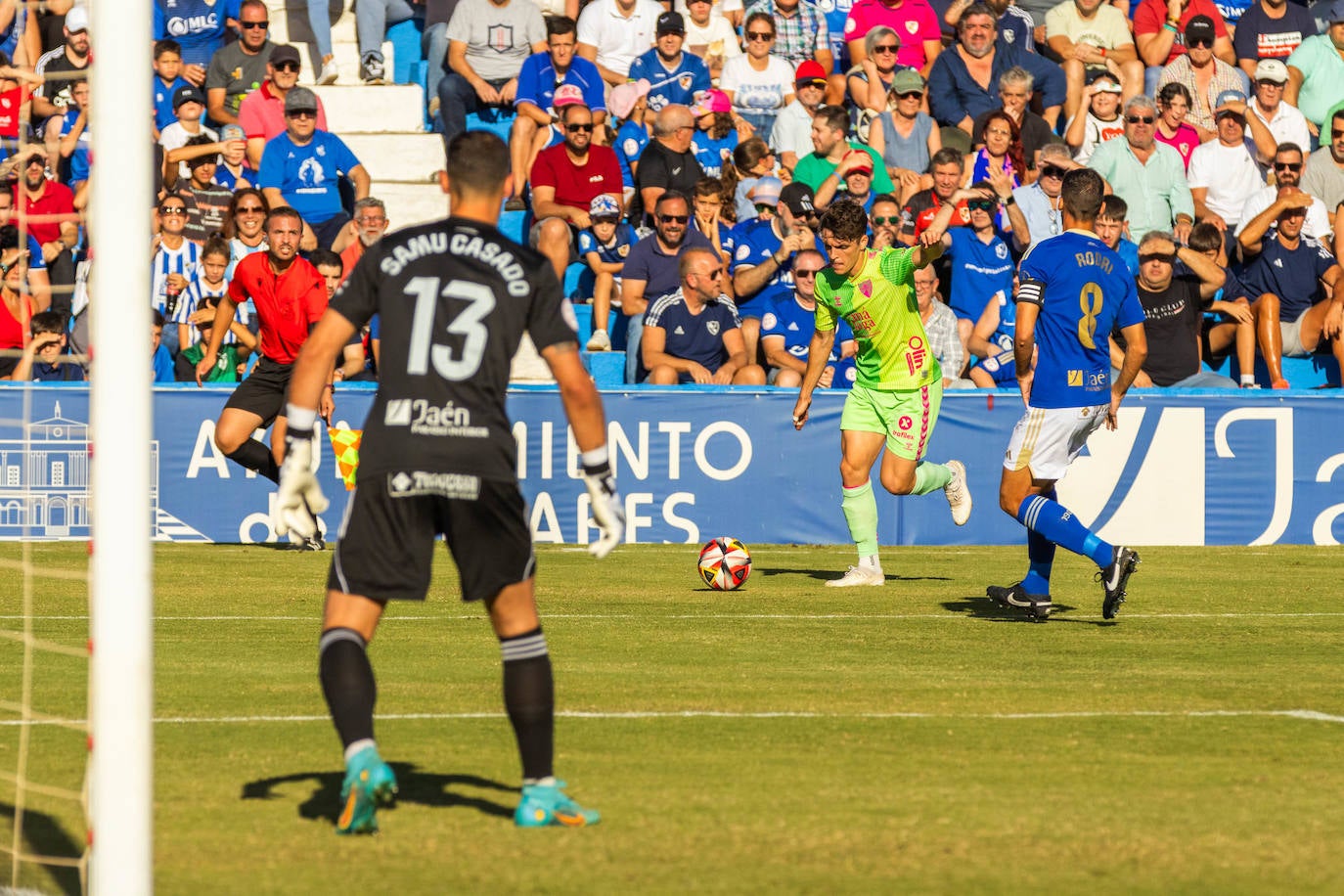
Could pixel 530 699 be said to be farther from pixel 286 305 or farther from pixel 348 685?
pixel 286 305

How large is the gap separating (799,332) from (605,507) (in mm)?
13426

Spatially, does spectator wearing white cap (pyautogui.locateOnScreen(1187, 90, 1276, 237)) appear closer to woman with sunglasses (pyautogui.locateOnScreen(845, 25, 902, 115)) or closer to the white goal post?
woman with sunglasses (pyautogui.locateOnScreen(845, 25, 902, 115))

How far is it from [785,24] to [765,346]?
5.02m

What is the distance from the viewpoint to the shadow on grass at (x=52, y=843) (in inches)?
214

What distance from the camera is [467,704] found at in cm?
843

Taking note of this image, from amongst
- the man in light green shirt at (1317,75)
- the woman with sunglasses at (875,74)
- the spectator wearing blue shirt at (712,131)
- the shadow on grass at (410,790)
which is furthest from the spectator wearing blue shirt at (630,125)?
the shadow on grass at (410,790)

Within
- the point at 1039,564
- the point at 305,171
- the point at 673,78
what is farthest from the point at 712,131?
the point at 1039,564

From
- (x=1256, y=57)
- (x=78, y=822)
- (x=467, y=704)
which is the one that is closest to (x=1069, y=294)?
(x=467, y=704)

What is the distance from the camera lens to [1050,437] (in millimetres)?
11664

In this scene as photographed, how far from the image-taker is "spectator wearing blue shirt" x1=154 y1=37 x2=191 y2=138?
2081cm

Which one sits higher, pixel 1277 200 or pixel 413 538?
pixel 1277 200

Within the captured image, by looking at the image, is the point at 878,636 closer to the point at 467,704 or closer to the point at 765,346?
the point at 467,704

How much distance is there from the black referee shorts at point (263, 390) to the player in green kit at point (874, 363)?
434 centimetres

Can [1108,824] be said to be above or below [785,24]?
below
